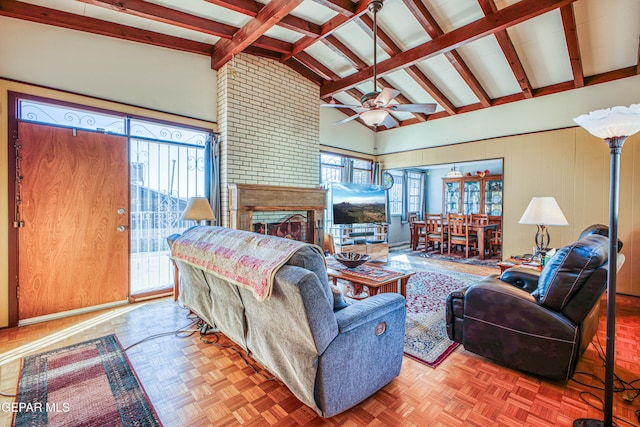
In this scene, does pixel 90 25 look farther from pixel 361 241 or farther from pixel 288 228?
pixel 361 241

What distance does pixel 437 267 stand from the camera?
→ 215 inches

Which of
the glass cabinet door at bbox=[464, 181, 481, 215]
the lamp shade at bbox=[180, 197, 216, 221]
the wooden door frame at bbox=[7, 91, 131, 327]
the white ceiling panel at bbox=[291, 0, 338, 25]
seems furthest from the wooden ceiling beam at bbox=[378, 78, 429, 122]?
the wooden door frame at bbox=[7, 91, 131, 327]

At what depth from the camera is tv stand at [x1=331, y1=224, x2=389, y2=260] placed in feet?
19.4

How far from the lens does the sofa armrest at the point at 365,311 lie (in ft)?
5.28

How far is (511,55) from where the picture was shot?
4012 millimetres

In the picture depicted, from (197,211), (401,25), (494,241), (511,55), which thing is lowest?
(494,241)

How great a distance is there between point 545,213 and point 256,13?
12.7 feet

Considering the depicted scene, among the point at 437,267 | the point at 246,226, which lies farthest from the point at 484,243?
the point at 246,226

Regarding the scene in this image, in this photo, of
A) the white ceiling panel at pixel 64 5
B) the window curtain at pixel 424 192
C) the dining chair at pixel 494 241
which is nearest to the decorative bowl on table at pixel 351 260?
the white ceiling panel at pixel 64 5

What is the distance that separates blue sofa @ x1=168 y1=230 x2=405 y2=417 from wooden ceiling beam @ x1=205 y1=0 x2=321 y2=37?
273 cm

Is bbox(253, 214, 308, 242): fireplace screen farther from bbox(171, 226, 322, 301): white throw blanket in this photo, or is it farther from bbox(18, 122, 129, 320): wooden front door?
bbox(171, 226, 322, 301): white throw blanket

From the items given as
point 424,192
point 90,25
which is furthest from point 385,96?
point 424,192

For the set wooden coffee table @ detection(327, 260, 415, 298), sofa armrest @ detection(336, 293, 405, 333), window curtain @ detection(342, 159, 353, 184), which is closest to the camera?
sofa armrest @ detection(336, 293, 405, 333)

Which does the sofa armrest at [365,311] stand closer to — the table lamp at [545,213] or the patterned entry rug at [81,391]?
the patterned entry rug at [81,391]
